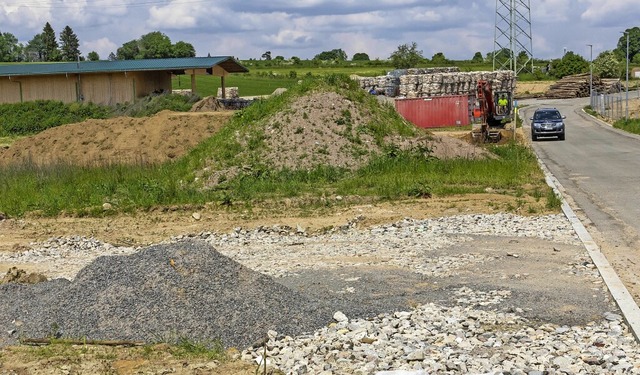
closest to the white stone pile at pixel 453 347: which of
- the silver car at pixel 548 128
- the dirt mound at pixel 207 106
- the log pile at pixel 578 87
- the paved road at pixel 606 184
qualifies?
the paved road at pixel 606 184

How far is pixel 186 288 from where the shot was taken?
9742 mm

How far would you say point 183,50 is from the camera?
110 meters

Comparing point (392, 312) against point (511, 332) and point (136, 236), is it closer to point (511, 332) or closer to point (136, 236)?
point (511, 332)

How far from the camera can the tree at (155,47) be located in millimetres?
105688

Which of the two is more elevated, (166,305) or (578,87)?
(578,87)

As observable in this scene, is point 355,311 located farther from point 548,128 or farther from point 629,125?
point 629,125

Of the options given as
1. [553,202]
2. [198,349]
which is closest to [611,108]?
[553,202]

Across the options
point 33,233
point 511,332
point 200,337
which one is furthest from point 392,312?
point 33,233

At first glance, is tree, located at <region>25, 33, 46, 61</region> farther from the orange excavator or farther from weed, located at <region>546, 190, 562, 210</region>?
weed, located at <region>546, 190, 562, 210</region>

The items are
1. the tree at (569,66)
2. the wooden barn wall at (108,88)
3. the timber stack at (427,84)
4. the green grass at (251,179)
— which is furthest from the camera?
the tree at (569,66)

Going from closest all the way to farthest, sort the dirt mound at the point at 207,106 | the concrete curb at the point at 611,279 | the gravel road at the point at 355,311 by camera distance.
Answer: the gravel road at the point at 355,311 → the concrete curb at the point at 611,279 → the dirt mound at the point at 207,106

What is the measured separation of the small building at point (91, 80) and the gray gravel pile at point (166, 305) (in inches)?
1596

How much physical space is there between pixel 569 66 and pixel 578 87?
19334 mm

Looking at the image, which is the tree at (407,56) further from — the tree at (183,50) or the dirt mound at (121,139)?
the dirt mound at (121,139)
